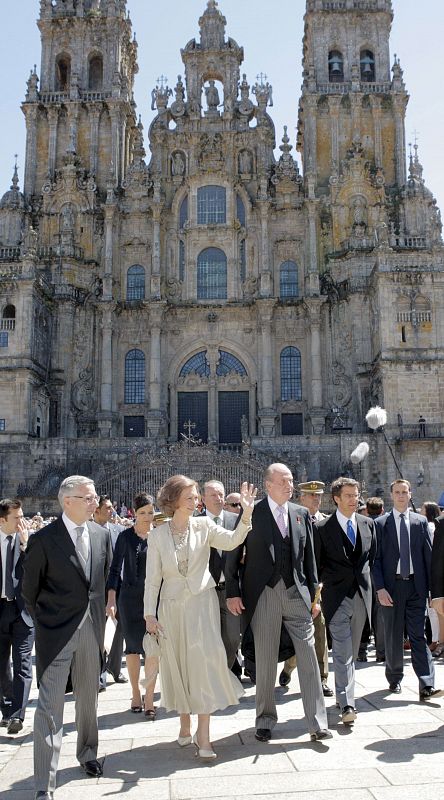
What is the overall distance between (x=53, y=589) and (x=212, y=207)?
35525mm

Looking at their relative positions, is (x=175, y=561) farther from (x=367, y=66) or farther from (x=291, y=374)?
(x=367, y=66)

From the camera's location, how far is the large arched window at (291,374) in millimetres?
38031

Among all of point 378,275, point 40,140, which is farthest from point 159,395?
point 40,140

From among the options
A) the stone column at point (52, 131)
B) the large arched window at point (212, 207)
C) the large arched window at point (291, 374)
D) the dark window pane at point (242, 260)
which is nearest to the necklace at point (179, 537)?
the large arched window at point (291, 374)

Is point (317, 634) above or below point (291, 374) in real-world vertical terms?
below

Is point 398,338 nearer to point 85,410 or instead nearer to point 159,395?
point 159,395

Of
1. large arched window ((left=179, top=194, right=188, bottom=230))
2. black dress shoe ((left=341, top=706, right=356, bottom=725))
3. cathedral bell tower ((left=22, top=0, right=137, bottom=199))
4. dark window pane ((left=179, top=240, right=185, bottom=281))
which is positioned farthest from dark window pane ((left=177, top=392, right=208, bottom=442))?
black dress shoe ((left=341, top=706, right=356, bottom=725))

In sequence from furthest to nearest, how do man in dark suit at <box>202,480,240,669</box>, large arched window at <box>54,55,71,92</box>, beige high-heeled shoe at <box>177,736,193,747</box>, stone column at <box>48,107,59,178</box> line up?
1. large arched window at <box>54,55,71,92</box>
2. stone column at <box>48,107,59,178</box>
3. man in dark suit at <box>202,480,240,669</box>
4. beige high-heeled shoe at <box>177,736,193,747</box>

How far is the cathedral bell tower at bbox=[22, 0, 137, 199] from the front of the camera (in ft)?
133

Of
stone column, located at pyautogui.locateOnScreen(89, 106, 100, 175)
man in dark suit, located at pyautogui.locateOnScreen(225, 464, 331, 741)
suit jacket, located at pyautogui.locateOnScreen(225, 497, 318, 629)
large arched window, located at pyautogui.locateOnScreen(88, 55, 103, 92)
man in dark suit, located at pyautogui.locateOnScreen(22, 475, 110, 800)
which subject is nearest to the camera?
man in dark suit, located at pyautogui.locateOnScreen(22, 475, 110, 800)

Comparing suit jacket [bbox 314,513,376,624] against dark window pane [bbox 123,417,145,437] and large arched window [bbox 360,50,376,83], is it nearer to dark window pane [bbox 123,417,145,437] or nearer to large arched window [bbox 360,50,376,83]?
dark window pane [bbox 123,417,145,437]

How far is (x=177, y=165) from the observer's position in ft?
132

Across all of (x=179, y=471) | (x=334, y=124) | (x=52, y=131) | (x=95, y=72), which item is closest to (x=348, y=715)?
(x=179, y=471)

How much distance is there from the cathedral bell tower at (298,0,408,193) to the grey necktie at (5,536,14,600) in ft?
111
